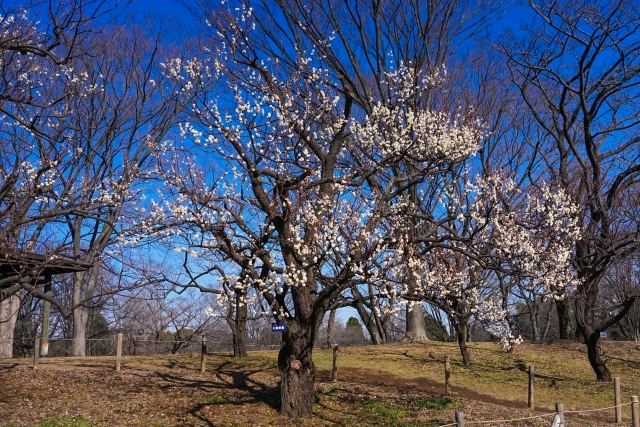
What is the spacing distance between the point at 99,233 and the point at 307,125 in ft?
45.0

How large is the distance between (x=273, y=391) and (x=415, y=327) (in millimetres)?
11600

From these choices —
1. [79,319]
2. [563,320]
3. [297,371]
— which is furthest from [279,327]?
[563,320]

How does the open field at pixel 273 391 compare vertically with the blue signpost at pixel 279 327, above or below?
below

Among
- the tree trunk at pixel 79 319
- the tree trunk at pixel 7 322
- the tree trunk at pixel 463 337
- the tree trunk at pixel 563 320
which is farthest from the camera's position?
the tree trunk at pixel 563 320

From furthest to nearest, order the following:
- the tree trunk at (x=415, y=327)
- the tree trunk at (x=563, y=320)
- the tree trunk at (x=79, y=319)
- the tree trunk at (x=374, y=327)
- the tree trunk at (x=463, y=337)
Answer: the tree trunk at (x=374, y=327) → the tree trunk at (x=563, y=320) → the tree trunk at (x=415, y=327) → the tree trunk at (x=79, y=319) → the tree trunk at (x=463, y=337)

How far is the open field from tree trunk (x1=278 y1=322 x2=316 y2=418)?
0.92ft

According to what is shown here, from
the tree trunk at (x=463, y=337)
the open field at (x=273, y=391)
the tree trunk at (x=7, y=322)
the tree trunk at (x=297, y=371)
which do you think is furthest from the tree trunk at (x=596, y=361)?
the tree trunk at (x=7, y=322)

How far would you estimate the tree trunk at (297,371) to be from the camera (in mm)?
10742

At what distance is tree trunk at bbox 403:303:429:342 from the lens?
897 inches

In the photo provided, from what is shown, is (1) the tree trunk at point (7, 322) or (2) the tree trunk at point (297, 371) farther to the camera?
(1) the tree trunk at point (7, 322)

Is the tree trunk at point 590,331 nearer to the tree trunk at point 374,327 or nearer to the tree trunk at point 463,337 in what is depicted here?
the tree trunk at point 463,337

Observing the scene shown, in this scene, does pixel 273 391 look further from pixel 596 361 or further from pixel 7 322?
pixel 7 322

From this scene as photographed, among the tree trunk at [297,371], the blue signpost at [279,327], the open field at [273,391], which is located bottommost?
the open field at [273,391]

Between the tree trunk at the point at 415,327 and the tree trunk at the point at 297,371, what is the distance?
12447mm
